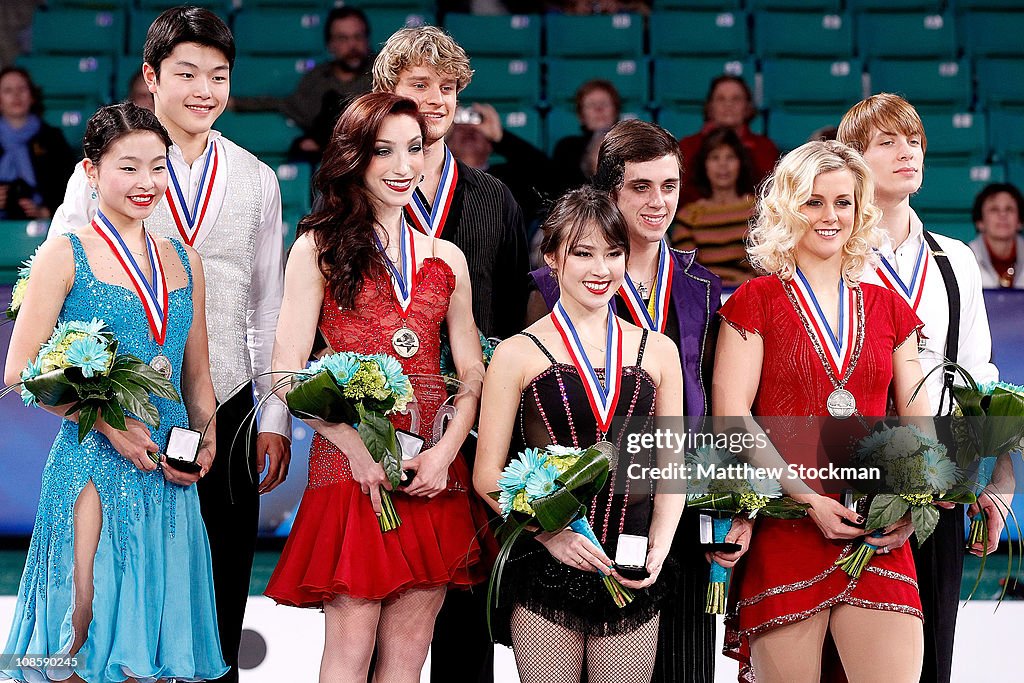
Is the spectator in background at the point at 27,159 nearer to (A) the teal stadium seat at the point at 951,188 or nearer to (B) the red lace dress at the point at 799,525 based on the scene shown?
(B) the red lace dress at the point at 799,525

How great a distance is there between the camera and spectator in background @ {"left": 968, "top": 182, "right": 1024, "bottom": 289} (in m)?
5.76

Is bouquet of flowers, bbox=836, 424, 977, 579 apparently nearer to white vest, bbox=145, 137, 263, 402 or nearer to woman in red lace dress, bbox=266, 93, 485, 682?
woman in red lace dress, bbox=266, 93, 485, 682

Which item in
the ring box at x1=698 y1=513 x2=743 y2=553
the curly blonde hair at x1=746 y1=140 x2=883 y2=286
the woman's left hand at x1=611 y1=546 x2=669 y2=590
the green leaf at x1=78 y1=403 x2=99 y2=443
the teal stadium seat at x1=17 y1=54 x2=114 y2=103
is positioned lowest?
the woman's left hand at x1=611 y1=546 x2=669 y2=590

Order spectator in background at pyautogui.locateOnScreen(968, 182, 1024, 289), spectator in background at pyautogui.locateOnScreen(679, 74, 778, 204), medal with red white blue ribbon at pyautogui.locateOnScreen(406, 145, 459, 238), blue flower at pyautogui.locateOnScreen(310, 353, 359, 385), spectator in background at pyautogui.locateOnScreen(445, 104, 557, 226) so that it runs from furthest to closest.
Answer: spectator in background at pyautogui.locateOnScreen(679, 74, 778, 204)
spectator in background at pyautogui.locateOnScreen(968, 182, 1024, 289)
spectator in background at pyautogui.locateOnScreen(445, 104, 557, 226)
medal with red white blue ribbon at pyautogui.locateOnScreen(406, 145, 459, 238)
blue flower at pyautogui.locateOnScreen(310, 353, 359, 385)

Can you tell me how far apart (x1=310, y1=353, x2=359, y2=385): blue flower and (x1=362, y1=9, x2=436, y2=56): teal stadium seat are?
13.9ft

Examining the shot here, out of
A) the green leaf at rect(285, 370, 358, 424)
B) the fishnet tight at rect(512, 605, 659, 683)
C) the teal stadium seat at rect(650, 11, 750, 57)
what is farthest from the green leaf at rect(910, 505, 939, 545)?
the teal stadium seat at rect(650, 11, 750, 57)

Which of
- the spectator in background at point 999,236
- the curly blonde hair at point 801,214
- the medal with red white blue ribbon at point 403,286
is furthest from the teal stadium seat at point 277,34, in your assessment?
the curly blonde hair at point 801,214

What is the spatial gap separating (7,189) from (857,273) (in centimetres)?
427

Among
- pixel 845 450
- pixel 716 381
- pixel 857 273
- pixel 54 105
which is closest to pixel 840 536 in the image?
pixel 845 450

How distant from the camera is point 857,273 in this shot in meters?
3.04

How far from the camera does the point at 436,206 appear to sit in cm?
330

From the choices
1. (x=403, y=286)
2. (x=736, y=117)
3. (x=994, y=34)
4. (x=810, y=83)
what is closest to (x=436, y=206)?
(x=403, y=286)

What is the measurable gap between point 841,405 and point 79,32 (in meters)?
5.38

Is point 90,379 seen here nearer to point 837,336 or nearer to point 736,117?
point 837,336
